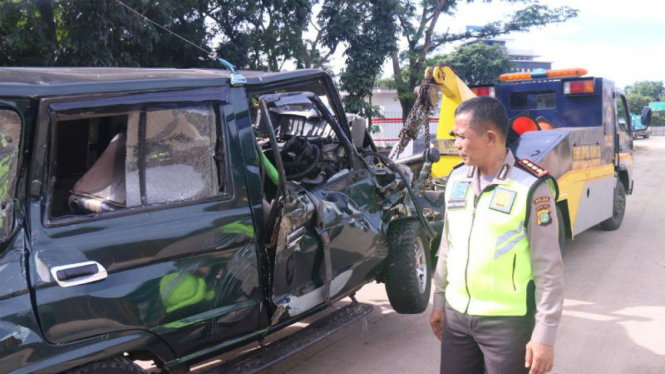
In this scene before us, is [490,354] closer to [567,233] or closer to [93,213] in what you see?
[93,213]

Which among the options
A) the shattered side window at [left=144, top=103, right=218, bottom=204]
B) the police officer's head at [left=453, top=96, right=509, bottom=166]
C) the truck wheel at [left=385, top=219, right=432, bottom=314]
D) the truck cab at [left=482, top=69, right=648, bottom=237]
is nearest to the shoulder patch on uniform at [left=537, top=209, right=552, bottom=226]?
the police officer's head at [left=453, top=96, right=509, bottom=166]

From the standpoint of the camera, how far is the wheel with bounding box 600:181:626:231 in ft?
28.5

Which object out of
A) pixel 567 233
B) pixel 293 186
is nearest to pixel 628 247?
pixel 567 233

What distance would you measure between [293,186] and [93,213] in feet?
4.39

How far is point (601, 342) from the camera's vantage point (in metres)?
4.62

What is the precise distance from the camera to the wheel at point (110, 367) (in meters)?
2.54

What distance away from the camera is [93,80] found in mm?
2707

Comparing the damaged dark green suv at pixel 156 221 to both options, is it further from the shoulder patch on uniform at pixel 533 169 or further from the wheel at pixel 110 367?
the shoulder patch on uniform at pixel 533 169

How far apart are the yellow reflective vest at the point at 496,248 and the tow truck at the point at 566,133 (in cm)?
399

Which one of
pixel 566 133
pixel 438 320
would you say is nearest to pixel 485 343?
pixel 438 320

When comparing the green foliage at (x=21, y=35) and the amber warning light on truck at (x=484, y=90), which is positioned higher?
the green foliage at (x=21, y=35)

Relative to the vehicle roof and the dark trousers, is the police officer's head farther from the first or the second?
the vehicle roof

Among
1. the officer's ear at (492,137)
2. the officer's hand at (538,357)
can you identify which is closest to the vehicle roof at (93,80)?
the officer's ear at (492,137)

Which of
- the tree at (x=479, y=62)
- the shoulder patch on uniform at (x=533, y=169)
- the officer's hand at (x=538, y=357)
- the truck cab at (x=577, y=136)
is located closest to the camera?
the officer's hand at (x=538, y=357)
